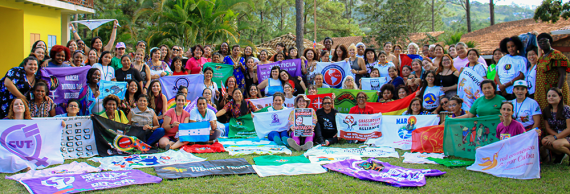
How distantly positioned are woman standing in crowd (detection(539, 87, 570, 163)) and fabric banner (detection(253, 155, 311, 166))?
3.87 m

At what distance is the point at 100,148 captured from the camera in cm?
736

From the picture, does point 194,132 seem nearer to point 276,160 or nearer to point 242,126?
point 242,126

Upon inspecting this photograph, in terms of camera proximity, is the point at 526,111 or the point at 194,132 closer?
the point at 526,111

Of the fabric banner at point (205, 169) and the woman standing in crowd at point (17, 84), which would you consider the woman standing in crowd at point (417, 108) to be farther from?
the woman standing in crowd at point (17, 84)

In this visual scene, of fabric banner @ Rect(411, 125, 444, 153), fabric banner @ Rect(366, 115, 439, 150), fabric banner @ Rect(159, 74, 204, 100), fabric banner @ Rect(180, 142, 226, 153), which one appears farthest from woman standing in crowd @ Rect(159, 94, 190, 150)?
fabric banner @ Rect(411, 125, 444, 153)

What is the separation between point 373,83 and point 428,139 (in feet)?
9.18

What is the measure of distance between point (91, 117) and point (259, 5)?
28582mm

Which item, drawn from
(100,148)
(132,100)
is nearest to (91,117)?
(100,148)

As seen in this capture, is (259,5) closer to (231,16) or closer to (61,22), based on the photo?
(231,16)

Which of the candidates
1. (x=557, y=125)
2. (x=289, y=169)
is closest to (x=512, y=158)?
(x=557, y=125)

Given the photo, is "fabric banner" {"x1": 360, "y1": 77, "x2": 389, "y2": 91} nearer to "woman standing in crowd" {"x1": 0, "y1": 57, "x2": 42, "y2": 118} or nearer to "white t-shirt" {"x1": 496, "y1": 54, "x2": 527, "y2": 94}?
"white t-shirt" {"x1": 496, "y1": 54, "x2": 527, "y2": 94}

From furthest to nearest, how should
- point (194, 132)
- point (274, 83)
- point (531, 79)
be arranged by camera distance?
point (274, 83) < point (194, 132) < point (531, 79)


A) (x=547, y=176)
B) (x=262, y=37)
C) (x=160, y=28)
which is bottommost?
(x=547, y=176)

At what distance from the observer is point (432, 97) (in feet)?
27.7
